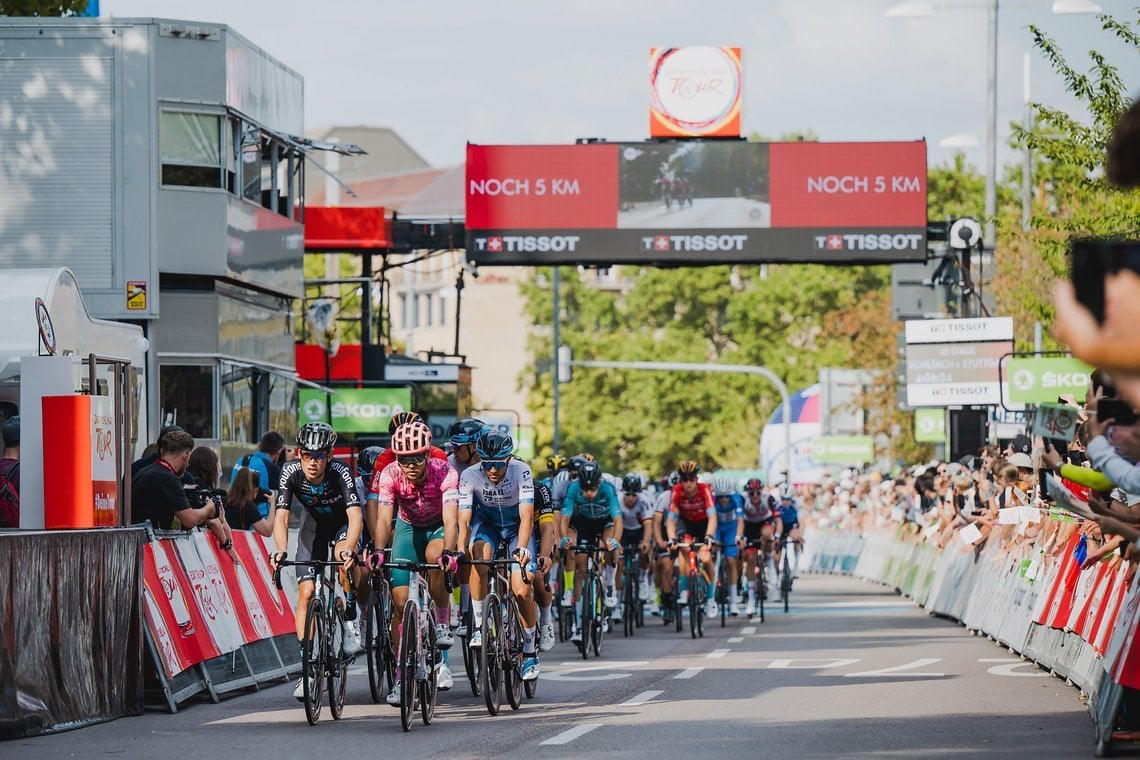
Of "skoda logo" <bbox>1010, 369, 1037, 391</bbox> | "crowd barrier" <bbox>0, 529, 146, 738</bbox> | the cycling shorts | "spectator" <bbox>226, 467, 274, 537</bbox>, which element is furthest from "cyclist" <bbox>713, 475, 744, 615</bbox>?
"crowd barrier" <bbox>0, 529, 146, 738</bbox>

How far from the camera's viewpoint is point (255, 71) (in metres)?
32.1

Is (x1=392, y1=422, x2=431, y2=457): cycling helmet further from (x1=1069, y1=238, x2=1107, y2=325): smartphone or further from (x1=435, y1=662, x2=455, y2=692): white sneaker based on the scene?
(x1=1069, y1=238, x2=1107, y2=325): smartphone

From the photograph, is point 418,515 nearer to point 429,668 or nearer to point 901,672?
point 429,668

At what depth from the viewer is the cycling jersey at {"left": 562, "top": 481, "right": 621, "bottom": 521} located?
2127 cm

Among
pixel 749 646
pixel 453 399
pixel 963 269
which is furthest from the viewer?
pixel 453 399

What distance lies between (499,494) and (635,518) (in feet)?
34.3

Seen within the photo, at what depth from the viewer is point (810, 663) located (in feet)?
60.5

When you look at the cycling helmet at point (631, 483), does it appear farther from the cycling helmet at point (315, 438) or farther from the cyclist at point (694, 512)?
the cycling helmet at point (315, 438)

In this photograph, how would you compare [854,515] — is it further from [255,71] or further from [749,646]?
[749,646]

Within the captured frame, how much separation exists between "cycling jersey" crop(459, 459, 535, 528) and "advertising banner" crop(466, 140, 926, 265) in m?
16.0

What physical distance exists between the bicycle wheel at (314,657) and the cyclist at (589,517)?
7660mm

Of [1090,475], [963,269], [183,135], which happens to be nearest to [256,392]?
[183,135]

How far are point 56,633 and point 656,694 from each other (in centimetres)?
446

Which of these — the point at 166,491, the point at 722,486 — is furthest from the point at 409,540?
the point at 722,486
